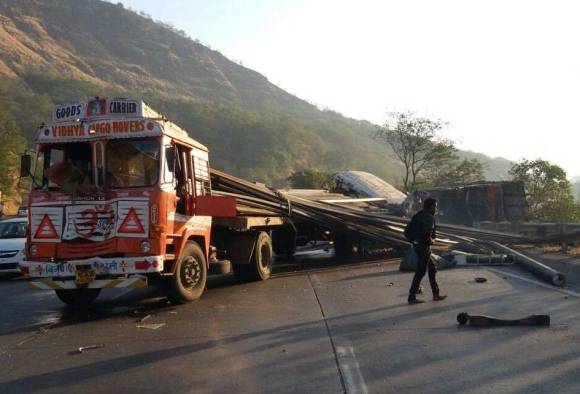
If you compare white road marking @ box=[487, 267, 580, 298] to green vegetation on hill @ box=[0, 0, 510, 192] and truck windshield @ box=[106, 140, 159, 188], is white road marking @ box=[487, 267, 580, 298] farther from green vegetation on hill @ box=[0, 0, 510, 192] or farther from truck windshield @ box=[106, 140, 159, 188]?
green vegetation on hill @ box=[0, 0, 510, 192]

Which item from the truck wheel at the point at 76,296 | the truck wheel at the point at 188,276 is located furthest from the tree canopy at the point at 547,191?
the truck wheel at the point at 76,296

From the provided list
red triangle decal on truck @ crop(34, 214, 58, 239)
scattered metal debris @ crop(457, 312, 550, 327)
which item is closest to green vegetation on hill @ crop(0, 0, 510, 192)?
red triangle decal on truck @ crop(34, 214, 58, 239)

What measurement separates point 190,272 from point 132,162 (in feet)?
6.75

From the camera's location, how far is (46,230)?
9.30 metres

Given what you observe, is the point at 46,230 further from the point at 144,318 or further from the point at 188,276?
the point at 188,276

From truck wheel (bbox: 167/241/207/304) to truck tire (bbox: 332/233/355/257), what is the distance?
7.94 metres

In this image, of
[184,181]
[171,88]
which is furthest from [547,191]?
[171,88]

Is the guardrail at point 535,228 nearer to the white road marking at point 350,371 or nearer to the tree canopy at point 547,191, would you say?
the tree canopy at point 547,191

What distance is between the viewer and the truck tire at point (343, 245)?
18.0 meters

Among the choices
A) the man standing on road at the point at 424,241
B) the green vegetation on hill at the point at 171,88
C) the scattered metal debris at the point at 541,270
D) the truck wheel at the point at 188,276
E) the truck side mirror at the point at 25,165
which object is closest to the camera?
the truck side mirror at the point at 25,165

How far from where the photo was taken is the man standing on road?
31.8ft

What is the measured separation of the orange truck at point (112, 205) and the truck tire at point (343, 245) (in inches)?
311

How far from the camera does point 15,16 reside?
144 meters

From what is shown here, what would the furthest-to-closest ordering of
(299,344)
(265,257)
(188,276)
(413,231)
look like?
(265,257), (188,276), (413,231), (299,344)
